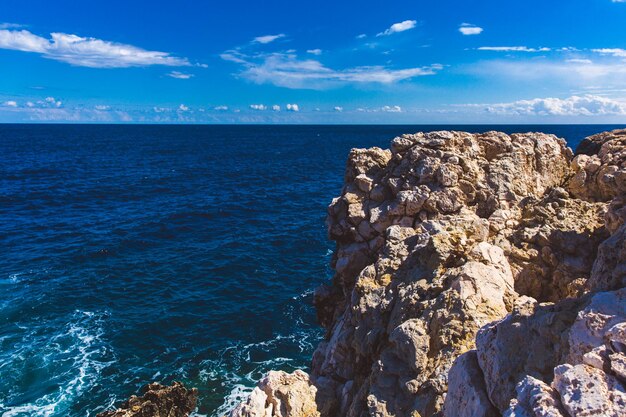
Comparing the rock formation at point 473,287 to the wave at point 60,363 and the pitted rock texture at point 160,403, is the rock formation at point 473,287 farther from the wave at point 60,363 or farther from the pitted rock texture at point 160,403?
the wave at point 60,363

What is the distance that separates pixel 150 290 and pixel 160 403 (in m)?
16.1

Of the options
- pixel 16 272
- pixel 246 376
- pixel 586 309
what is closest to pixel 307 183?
pixel 16 272

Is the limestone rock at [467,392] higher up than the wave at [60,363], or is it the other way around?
the limestone rock at [467,392]

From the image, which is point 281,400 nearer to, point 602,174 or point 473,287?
point 473,287

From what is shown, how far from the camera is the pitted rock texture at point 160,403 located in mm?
20434

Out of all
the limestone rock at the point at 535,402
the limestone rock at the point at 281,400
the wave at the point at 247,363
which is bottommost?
the wave at the point at 247,363

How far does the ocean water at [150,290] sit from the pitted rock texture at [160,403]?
45.3 inches

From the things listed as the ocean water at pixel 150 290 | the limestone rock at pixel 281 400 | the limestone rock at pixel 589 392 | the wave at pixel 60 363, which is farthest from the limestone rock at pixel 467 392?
the wave at pixel 60 363

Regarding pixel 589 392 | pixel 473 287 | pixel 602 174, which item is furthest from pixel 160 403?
pixel 602 174

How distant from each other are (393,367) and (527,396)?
638 cm

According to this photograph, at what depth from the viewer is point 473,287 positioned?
531 inches

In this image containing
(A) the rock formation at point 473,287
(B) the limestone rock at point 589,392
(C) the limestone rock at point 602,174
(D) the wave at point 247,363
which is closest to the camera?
(B) the limestone rock at point 589,392

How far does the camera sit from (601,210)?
17.1 meters

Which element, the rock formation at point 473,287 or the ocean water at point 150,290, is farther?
the ocean water at point 150,290
